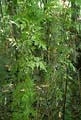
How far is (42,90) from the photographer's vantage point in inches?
81.2

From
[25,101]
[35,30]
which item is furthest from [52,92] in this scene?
[35,30]

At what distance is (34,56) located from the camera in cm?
194

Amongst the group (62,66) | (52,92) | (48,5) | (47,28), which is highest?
(48,5)

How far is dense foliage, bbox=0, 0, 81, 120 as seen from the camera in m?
1.71

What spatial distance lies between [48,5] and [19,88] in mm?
519

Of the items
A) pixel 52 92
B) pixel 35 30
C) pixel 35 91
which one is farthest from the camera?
pixel 52 92

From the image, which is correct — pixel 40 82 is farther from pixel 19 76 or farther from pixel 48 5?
pixel 48 5

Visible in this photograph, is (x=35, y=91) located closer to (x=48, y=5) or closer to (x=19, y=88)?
(x=19, y=88)

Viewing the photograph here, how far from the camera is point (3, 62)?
224 cm

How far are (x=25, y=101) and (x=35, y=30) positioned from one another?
1.42ft

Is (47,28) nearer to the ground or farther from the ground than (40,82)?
farther from the ground

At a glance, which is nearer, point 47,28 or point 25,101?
point 25,101

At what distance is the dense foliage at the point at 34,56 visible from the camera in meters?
1.71

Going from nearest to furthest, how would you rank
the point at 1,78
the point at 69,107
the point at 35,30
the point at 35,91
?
1. the point at 35,30
2. the point at 35,91
3. the point at 1,78
4. the point at 69,107
